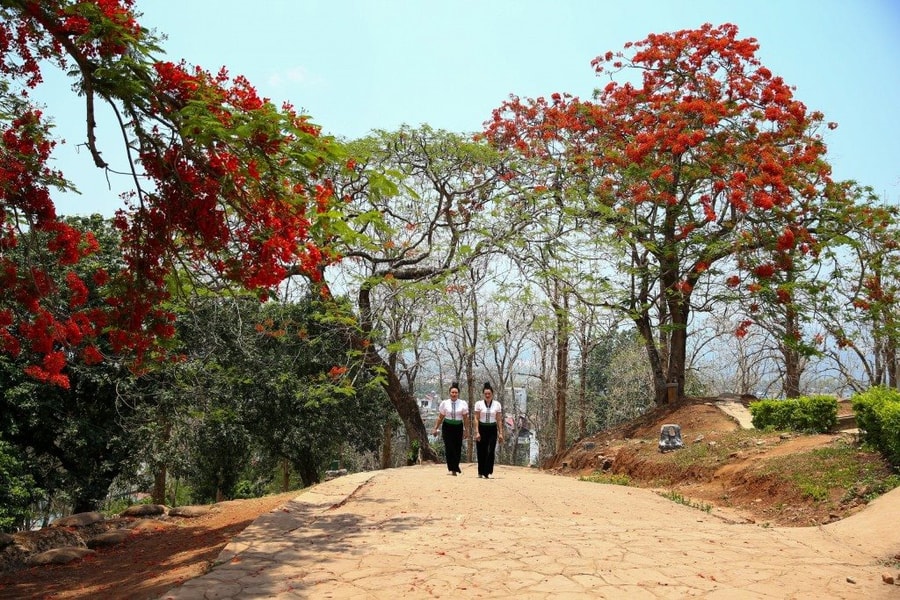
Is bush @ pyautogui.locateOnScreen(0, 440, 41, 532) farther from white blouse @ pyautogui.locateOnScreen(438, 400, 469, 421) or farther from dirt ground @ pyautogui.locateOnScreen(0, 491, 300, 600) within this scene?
white blouse @ pyautogui.locateOnScreen(438, 400, 469, 421)

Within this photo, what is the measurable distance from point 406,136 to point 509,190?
262cm

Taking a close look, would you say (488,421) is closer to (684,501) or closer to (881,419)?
(684,501)

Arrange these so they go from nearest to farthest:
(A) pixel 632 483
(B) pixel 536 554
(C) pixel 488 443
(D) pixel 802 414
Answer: (B) pixel 536 554, (C) pixel 488 443, (D) pixel 802 414, (A) pixel 632 483

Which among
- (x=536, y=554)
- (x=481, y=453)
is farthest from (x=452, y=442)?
(x=536, y=554)

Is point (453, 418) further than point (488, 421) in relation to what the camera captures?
Yes

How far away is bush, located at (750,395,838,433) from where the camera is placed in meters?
11.7

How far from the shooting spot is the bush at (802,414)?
1166cm

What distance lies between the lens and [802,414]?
39.2 ft

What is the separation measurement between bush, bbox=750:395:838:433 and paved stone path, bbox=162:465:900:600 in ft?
16.1

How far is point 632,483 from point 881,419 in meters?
4.89

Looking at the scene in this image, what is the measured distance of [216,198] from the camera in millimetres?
5801

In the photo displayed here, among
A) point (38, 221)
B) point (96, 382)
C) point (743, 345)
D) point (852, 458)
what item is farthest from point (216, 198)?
point (743, 345)

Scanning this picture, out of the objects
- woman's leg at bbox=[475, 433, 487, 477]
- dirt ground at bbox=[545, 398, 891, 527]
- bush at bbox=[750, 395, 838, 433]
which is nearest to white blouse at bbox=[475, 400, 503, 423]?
woman's leg at bbox=[475, 433, 487, 477]

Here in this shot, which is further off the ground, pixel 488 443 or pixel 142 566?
pixel 488 443
